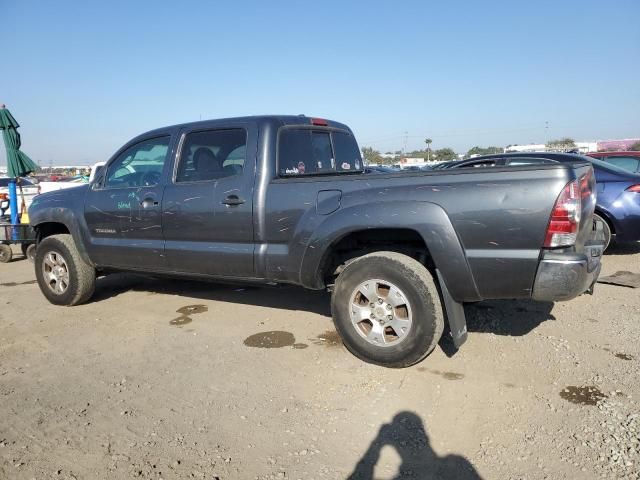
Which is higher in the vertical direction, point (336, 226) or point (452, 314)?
point (336, 226)

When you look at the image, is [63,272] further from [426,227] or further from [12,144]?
[12,144]

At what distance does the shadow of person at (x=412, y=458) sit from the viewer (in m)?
2.34

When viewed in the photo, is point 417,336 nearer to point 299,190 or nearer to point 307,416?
point 307,416

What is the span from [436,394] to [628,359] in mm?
1600

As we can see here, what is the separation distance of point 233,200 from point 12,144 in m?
7.70

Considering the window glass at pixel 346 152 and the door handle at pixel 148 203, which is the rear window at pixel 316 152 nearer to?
the window glass at pixel 346 152

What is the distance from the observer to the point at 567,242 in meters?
2.94

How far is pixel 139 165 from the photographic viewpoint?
15.8 ft

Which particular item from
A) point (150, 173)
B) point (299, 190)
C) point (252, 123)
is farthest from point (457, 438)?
point (150, 173)

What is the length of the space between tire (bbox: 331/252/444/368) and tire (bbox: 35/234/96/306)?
3.09 m

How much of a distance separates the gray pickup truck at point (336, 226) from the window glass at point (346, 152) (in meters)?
0.02

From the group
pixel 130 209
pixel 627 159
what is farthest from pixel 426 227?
pixel 627 159

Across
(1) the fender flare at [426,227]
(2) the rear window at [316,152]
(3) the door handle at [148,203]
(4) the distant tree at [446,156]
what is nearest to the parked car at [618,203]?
(2) the rear window at [316,152]

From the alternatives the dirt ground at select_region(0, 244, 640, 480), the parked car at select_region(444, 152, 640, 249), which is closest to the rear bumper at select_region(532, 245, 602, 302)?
the dirt ground at select_region(0, 244, 640, 480)
